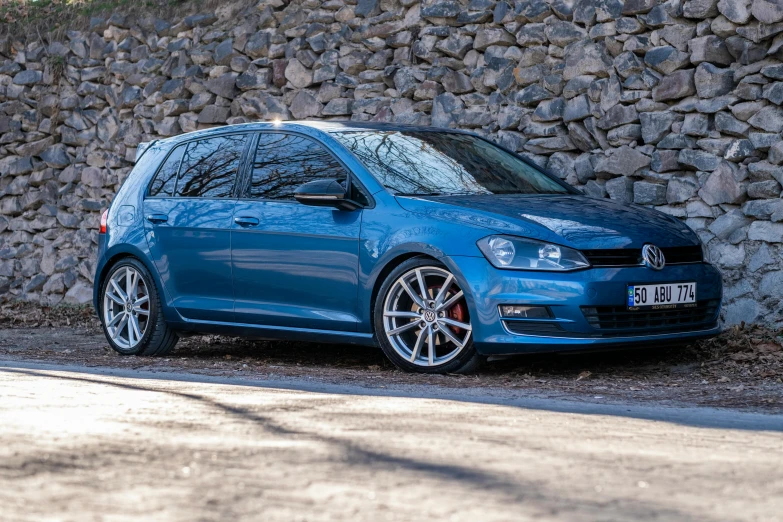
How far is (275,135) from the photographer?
862 centimetres

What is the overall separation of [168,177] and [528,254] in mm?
3236

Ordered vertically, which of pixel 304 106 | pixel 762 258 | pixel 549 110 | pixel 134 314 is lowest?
pixel 134 314

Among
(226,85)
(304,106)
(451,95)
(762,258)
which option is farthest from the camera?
(226,85)

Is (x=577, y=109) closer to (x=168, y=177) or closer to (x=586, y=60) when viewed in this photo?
(x=586, y=60)

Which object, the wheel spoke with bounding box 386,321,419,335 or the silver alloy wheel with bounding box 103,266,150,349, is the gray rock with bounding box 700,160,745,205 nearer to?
the wheel spoke with bounding box 386,321,419,335

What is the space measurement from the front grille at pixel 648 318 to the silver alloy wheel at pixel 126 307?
11.5 feet

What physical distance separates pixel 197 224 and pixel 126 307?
3.50ft

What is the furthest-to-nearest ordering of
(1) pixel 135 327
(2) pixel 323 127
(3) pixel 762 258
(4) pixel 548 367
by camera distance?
(1) pixel 135 327
(3) pixel 762 258
(2) pixel 323 127
(4) pixel 548 367

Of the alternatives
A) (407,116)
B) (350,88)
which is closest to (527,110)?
(407,116)

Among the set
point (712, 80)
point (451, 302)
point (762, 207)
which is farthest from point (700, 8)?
point (451, 302)

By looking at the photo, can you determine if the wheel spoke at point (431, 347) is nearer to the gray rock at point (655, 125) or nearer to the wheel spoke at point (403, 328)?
the wheel spoke at point (403, 328)

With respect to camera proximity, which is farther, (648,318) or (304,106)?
(304,106)

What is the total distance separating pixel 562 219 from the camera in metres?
7.31

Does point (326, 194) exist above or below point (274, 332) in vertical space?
above
